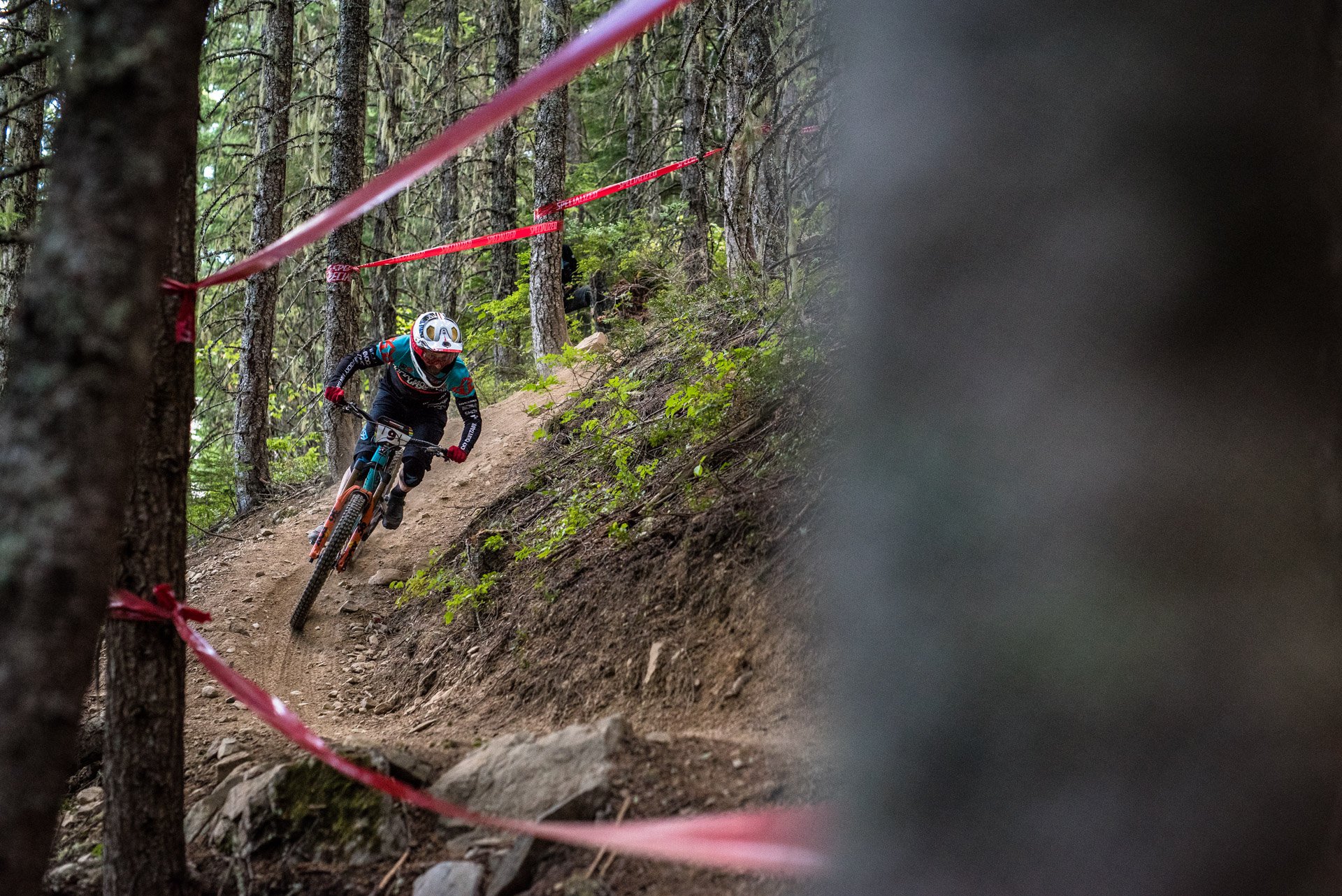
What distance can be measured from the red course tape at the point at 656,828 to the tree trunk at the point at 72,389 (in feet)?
3.00

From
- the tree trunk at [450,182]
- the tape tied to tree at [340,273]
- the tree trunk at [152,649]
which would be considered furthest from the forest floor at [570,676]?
the tree trunk at [450,182]

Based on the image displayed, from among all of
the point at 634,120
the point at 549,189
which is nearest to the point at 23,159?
the point at 549,189

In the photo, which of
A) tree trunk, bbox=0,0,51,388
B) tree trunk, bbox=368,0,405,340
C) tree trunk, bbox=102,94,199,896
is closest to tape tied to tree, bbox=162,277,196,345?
tree trunk, bbox=102,94,199,896

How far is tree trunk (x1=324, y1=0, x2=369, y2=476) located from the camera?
9.97 metres

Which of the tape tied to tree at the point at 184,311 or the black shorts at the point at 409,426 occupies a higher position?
the tape tied to tree at the point at 184,311

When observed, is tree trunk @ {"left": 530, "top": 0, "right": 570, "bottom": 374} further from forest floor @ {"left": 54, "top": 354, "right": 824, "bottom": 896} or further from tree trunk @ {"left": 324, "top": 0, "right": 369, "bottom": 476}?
forest floor @ {"left": 54, "top": 354, "right": 824, "bottom": 896}

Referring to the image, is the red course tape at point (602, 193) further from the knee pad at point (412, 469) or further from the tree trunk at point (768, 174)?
the knee pad at point (412, 469)

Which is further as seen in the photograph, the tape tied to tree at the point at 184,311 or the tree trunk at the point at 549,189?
the tree trunk at the point at 549,189

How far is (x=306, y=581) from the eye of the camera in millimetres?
7922

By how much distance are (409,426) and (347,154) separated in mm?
3982

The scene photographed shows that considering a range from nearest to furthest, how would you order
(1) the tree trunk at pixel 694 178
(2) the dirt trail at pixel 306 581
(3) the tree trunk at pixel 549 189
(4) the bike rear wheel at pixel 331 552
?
1. (2) the dirt trail at pixel 306 581
2. (4) the bike rear wheel at pixel 331 552
3. (1) the tree trunk at pixel 694 178
4. (3) the tree trunk at pixel 549 189

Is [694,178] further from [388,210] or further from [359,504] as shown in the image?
[359,504]

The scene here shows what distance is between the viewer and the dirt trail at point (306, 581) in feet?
19.7

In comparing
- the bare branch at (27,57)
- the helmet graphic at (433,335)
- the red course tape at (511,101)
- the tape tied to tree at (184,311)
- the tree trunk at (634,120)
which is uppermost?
the tree trunk at (634,120)
